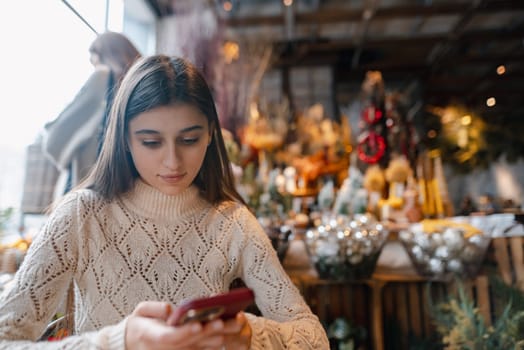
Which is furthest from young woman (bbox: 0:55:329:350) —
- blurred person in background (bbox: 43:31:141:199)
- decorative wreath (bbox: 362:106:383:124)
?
decorative wreath (bbox: 362:106:383:124)

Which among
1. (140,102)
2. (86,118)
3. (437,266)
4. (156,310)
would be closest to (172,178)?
(140,102)

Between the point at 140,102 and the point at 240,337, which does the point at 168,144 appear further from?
the point at 240,337

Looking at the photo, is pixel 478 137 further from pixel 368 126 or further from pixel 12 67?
pixel 12 67

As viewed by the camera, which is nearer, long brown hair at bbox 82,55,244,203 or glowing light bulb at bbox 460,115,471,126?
long brown hair at bbox 82,55,244,203

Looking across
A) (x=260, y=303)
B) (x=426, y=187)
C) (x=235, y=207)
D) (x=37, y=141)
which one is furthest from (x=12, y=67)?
(x=426, y=187)

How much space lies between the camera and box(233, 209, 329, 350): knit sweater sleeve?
2.14 ft

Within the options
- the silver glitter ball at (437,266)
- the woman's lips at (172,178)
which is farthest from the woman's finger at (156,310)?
the silver glitter ball at (437,266)

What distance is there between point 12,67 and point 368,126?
8.05ft

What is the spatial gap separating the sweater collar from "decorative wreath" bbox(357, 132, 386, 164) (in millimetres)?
2406

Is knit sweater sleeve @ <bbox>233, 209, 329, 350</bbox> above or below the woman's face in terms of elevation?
below

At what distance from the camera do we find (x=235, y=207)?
2.72 feet

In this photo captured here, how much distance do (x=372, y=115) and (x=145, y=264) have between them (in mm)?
2633

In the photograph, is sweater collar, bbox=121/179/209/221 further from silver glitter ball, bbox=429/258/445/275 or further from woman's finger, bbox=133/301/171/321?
silver glitter ball, bbox=429/258/445/275

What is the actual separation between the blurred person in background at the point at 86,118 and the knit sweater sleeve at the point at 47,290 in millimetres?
769
